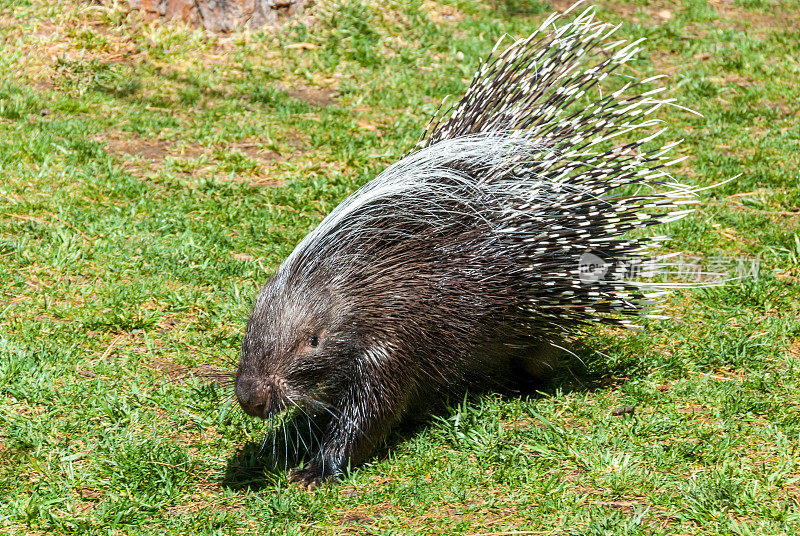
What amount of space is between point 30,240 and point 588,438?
11.1ft

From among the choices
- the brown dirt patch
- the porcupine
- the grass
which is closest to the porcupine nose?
the porcupine

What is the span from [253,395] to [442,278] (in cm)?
91

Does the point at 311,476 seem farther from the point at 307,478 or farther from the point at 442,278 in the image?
the point at 442,278

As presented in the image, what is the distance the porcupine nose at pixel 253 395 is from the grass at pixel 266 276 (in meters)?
0.34

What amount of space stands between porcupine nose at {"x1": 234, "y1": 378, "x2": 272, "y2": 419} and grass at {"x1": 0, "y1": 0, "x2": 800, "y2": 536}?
0.34 meters

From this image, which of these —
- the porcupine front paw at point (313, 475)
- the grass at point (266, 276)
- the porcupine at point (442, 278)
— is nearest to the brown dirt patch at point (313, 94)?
the grass at point (266, 276)

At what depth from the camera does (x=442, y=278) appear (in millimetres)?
3490

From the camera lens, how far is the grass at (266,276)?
3.14m

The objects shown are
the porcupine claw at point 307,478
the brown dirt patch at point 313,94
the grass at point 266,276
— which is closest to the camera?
the grass at point 266,276

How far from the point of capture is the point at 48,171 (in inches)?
219

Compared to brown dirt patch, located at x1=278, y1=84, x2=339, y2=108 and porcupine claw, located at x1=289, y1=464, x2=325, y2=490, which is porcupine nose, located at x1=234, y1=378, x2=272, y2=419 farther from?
brown dirt patch, located at x1=278, y1=84, x2=339, y2=108

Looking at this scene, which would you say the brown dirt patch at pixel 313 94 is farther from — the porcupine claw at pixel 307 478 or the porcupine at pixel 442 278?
the porcupine claw at pixel 307 478

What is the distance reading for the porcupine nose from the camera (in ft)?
10.3

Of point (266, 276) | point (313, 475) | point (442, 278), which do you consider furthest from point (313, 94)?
point (313, 475)
